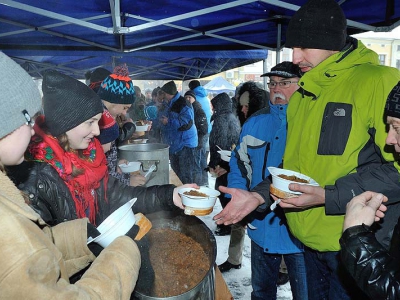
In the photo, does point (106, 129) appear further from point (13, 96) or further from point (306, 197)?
point (306, 197)

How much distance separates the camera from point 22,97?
35.1 inches

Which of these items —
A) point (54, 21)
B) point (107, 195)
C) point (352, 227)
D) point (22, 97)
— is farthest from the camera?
point (54, 21)

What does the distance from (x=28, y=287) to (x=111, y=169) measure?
191 centimetres

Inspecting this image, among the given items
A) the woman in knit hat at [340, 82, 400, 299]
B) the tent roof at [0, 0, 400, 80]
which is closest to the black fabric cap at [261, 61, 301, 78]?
the tent roof at [0, 0, 400, 80]

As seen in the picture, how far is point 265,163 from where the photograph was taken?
2236 millimetres

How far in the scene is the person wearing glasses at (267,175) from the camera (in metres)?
2.17

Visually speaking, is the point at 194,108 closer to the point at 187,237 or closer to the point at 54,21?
the point at 54,21

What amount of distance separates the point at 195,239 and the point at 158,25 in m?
3.26

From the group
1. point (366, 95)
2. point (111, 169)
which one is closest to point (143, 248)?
point (366, 95)

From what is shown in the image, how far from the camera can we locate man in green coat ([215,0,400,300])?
1392mm

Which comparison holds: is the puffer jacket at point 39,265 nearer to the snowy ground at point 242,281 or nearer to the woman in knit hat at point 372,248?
the woman in knit hat at point 372,248

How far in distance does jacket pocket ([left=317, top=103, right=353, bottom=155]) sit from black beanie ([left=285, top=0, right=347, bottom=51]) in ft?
1.14

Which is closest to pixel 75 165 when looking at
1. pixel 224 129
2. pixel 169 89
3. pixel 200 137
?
pixel 224 129

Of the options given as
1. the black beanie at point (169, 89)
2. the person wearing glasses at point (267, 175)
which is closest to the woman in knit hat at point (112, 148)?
the person wearing glasses at point (267, 175)
